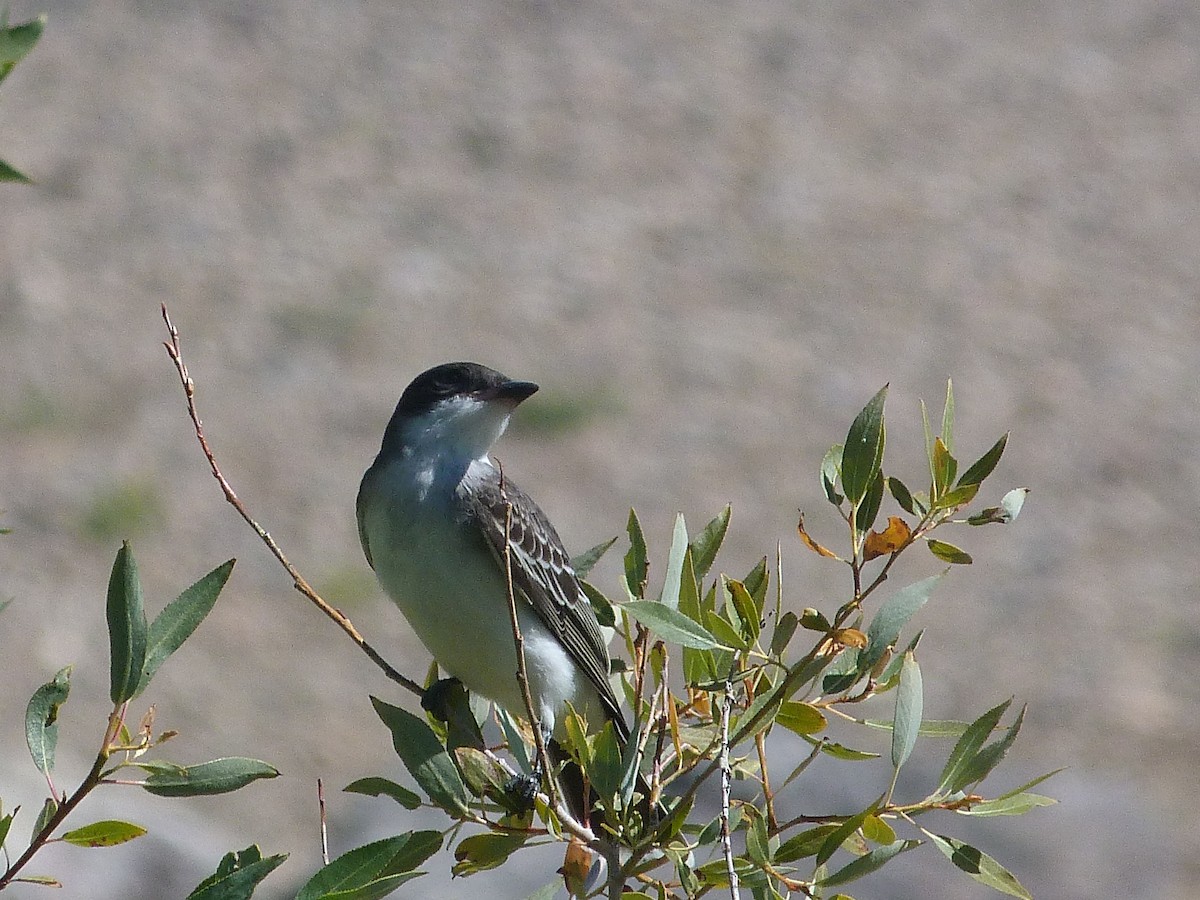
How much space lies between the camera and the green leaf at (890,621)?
275 cm

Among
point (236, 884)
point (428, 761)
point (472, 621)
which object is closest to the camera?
point (236, 884)

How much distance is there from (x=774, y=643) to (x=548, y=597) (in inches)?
68.8

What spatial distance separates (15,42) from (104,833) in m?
1.29

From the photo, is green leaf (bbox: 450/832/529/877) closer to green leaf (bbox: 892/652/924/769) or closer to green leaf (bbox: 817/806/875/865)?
green leaf (bbox: 817/806/875/865)

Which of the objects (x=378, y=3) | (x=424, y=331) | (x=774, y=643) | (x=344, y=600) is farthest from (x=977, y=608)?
(x=378, y=3)

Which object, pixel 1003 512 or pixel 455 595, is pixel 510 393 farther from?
pixel 1003 512

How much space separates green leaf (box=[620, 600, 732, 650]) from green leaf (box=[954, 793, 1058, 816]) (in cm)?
51

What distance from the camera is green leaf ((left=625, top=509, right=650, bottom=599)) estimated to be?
3296 millimetres

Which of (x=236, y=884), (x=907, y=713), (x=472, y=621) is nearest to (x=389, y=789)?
(x=236, y=884)

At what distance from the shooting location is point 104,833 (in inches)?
100

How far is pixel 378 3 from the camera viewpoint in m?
20.5

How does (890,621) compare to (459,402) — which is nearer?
(890,621)

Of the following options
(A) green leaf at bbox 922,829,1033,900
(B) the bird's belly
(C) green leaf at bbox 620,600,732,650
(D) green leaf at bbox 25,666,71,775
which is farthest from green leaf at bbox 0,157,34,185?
(B) the bird's belly

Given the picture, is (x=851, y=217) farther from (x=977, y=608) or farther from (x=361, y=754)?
(x=361, y=754)
